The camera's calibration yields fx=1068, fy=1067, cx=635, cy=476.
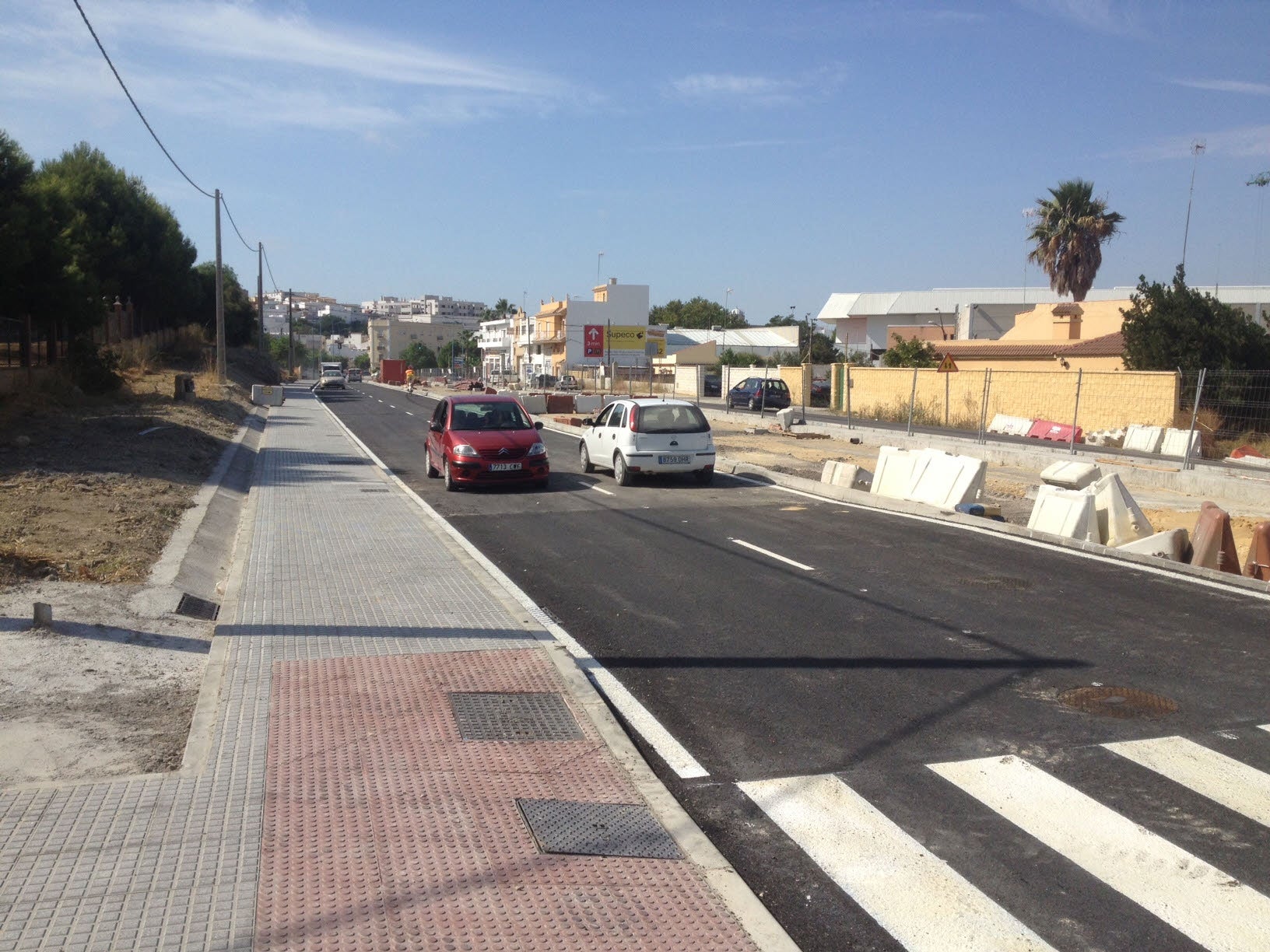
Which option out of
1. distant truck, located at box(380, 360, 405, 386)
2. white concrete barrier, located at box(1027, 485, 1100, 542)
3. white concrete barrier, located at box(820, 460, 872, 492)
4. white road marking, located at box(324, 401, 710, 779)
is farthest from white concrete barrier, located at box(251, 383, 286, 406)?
distant truck, located at box(380, 360, 405, 386)

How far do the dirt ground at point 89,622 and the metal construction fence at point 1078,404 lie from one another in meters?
17.8

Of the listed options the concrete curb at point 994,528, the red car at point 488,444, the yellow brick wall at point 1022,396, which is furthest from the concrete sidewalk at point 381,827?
the yellow brick wall at point 1022,396

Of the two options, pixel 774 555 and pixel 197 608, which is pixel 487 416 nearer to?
pixel 774 555

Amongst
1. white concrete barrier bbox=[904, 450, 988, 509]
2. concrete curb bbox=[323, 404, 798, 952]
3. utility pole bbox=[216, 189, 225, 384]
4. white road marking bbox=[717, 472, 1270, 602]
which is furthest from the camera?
utility pole bbox=[216, 189, 225, 384]

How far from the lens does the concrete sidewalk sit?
3.81 m

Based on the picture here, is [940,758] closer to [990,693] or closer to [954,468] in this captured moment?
[990,693]

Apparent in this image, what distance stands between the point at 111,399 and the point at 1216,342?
3250cm

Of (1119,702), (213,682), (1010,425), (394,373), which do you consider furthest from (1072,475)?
(394,373)

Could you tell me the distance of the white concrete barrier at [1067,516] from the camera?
1259 centimetres

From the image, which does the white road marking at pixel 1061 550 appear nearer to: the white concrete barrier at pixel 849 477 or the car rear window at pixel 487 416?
the white concrete barrier at pixel 849 477

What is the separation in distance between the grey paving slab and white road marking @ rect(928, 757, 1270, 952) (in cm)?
334

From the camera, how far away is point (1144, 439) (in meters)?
27.8

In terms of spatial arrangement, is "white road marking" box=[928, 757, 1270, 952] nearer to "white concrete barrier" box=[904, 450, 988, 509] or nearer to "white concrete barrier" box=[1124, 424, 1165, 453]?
"white concrete barrier" box=[904, 450, 988, 509]

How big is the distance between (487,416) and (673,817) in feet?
48.0
